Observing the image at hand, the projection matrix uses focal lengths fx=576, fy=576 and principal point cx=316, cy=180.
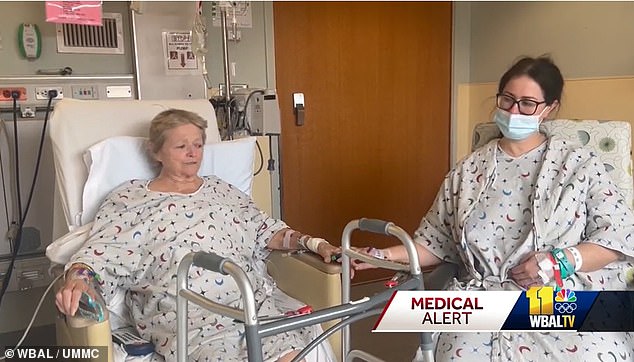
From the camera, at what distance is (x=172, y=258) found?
1652 mm

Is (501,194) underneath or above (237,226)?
above

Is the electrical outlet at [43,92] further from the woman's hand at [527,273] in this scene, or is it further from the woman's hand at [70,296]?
the woman's hand at [527,273]

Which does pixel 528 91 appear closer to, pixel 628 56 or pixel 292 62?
pixel 628 56

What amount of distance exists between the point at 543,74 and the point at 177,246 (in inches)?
45.6

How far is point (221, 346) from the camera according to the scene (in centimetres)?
147

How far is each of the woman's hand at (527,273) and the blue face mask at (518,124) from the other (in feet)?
1.14

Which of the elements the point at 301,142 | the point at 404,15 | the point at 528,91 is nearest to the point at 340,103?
the point at 301,142

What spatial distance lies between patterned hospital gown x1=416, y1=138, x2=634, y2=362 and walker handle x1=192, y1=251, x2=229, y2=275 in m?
0.70

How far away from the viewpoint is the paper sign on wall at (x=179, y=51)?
266 centimetres

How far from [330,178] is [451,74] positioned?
105cm

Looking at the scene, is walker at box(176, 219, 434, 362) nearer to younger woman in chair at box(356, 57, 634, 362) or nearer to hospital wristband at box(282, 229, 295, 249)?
younger woman in chair at box(356, 57, 634, 362)

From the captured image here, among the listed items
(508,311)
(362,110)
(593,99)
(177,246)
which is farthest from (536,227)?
(362,110)

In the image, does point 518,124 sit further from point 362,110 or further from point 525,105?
point 362,110

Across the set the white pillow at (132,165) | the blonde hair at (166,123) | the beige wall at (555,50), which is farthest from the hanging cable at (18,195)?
the beige wall at (555,50)
